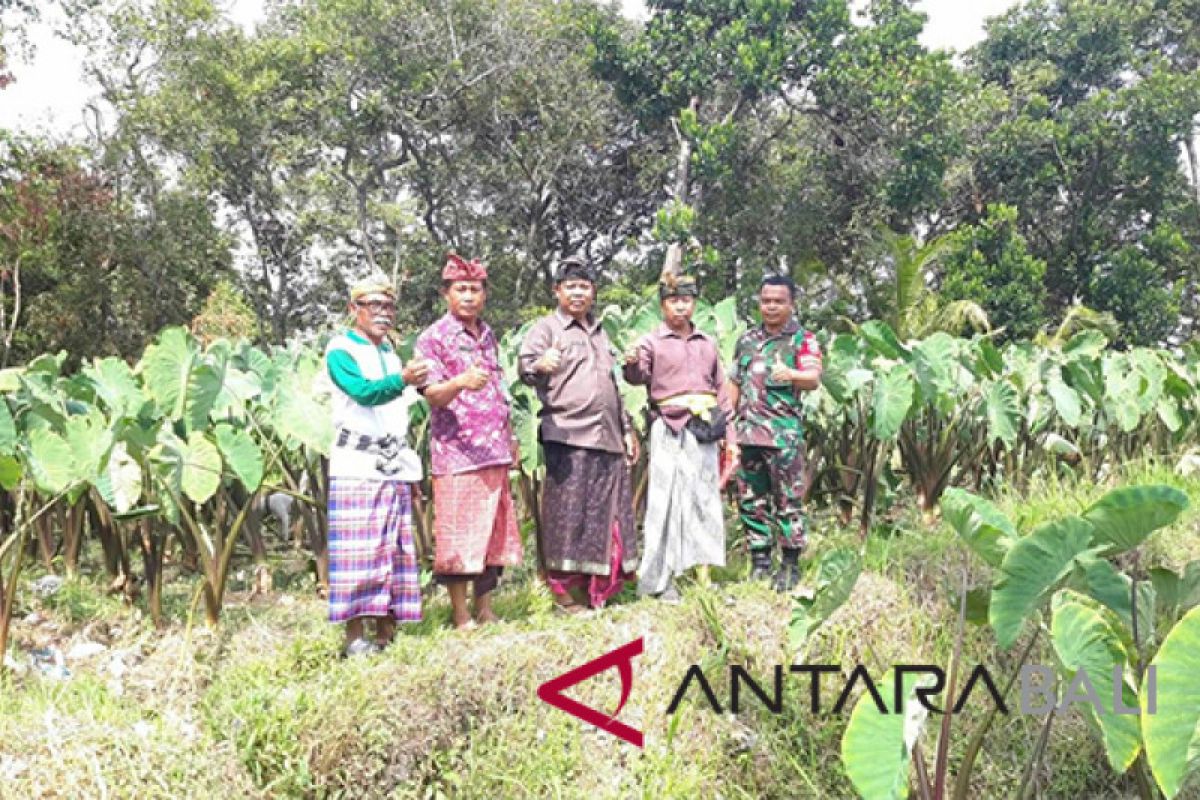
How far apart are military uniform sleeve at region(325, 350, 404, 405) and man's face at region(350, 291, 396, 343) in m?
0.13

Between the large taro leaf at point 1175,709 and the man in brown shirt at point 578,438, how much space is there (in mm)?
1951

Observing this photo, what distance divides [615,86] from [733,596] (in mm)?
12492

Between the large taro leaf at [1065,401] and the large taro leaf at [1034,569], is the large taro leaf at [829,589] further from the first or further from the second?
the large taro leaf at [1065,401]

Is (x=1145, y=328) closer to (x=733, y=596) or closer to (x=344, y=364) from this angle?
(x=733, y=596)

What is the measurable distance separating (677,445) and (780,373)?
1.50 ft

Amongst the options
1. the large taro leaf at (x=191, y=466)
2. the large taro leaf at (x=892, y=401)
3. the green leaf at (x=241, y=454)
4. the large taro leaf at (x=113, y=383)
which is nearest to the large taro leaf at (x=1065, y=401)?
the large taro leaf at (x=892, y=401)

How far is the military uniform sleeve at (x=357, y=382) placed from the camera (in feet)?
9.01

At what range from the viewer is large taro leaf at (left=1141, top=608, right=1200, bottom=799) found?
1.55m

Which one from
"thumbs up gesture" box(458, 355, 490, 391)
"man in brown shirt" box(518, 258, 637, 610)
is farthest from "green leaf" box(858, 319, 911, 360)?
"thumbs up gesture" box(458, 355, 490, 391)

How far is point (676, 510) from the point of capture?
3328 mm

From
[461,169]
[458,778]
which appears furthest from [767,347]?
[461,169]

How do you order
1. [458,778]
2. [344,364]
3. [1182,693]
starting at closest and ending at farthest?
Answer: 1. [1182,693]
2. [458,778]
3. [344,364]

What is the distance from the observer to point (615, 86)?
47.3ft

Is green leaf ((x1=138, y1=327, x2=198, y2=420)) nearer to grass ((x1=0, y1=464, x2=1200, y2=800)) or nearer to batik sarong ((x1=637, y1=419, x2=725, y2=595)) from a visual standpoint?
grass ((x1=0, y1=464, x2=1200, y2=800))
